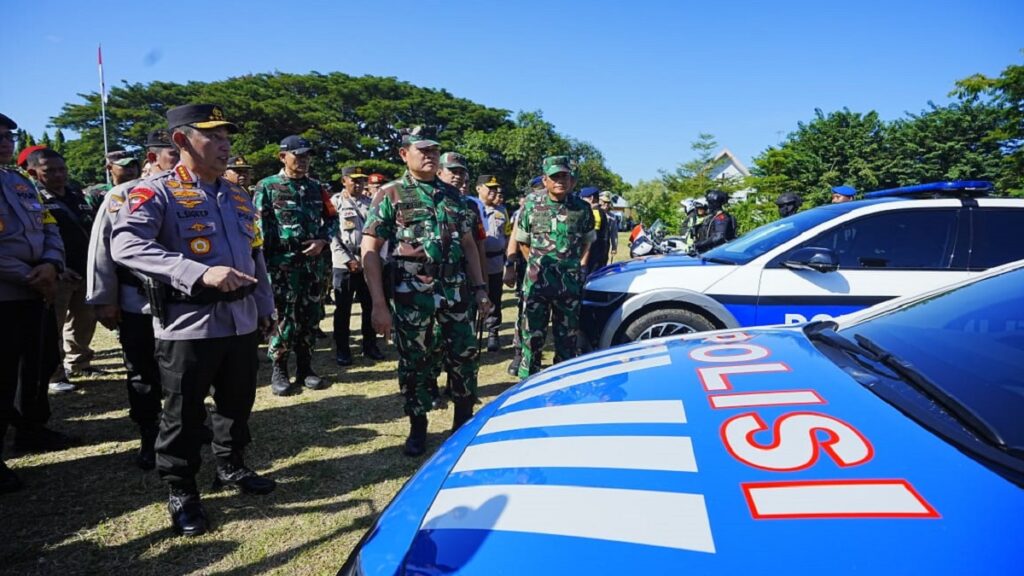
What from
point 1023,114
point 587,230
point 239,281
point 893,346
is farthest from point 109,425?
point 1023,114

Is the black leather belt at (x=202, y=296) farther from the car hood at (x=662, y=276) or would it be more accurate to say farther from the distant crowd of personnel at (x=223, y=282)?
the car hood at (x=662, y=276)

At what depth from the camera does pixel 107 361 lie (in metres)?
5.50

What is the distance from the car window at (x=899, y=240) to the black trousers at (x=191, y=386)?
150 inches

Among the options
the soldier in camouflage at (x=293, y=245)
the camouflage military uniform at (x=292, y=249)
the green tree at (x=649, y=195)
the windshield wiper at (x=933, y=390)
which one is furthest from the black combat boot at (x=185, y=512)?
the green tree at (x=649, y=195)

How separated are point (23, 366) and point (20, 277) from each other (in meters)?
0.63

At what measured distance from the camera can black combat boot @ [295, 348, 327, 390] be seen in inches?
181

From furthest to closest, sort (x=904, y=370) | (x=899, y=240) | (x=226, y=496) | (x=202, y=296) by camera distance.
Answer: (x=899, y=240)
(x=226, y=496)
(x=202, y=296)
(x=904, y=370)

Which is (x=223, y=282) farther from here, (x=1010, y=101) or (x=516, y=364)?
(x=1010, y=101)

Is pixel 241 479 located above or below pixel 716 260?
below

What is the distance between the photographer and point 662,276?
4004 millimetres

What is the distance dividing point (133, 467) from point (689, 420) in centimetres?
335

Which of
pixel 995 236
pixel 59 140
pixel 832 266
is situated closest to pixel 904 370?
pixel 832 266

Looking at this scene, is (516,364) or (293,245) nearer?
(293,245)

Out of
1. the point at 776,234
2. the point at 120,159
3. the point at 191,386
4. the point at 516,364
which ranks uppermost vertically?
the point at 120,159
